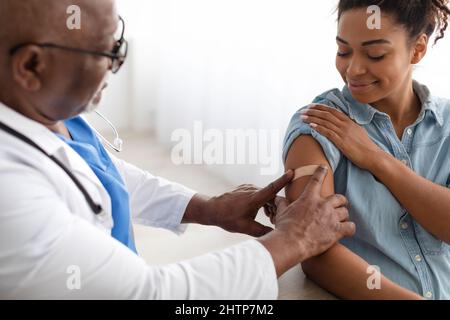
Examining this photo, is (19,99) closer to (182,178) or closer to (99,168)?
(99,168)

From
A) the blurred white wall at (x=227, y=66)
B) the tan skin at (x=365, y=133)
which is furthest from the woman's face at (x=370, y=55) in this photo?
the blurred white wall at (x=227, y=66)

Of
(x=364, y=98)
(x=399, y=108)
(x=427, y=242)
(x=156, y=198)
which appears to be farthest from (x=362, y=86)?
(x=156, y=198)

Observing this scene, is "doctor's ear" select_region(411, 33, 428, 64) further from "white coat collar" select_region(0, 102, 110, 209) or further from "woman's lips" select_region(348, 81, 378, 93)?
"white coat collar" select_region(0, 102, 110, 209)

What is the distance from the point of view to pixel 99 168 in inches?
42.5

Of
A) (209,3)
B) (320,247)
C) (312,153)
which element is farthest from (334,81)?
(320,247)

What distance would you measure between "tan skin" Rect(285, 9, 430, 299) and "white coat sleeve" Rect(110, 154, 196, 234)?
30cm

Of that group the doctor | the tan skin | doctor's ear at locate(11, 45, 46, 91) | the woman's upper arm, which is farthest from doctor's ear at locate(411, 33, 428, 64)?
doctor's ear at locate(11, 45, 46, 91)

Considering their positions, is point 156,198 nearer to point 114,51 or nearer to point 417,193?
point 114,51

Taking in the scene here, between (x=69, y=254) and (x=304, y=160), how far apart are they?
571 millimetres

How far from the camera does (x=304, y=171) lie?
1170 millimetres

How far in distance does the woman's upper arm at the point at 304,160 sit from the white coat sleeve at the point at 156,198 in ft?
0.96

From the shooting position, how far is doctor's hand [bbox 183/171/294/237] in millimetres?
1274

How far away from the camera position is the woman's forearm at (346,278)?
1008 mm

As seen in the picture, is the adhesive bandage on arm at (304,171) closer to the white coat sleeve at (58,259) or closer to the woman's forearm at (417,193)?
the woman's forearm at (417,193)
